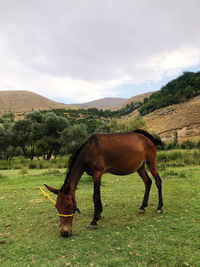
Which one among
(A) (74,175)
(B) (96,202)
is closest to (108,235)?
(B) (96,202)

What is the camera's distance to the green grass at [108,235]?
10.2ft

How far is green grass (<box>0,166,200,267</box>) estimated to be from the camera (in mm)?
3109

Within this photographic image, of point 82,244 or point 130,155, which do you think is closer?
point 82,244

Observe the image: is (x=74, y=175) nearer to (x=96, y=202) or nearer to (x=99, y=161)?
(x=99, y=161)

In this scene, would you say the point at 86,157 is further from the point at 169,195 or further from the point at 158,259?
the point at 169,195

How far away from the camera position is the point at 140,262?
2988mm

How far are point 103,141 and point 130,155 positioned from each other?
0.82m

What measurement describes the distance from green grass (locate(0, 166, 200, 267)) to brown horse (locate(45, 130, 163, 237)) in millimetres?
402

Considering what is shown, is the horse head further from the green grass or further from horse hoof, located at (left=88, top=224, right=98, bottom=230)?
horse hoof, located at (left=88, top=224, right=98, bottom=230)

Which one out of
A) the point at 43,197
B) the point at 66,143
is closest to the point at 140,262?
the point at 43,197

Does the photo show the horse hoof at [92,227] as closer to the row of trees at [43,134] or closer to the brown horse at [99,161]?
the brown horse at [99,161]

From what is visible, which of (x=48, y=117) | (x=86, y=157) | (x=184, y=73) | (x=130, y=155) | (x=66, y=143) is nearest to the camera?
(x=86, y=157)

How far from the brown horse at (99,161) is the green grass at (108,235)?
40 cm

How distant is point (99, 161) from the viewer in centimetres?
458
